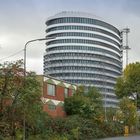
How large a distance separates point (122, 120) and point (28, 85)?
2096 inches

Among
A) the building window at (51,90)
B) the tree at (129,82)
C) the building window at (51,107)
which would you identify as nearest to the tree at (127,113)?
the tree at (129,82)

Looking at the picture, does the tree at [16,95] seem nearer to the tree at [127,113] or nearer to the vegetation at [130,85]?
the tree at [127,113]

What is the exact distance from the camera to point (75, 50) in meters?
185

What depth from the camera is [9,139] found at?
40094 mm

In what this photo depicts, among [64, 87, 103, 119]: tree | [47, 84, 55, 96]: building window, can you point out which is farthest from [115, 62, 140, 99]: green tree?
[47, 84, 55, 96]: building window

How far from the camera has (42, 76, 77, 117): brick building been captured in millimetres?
74250

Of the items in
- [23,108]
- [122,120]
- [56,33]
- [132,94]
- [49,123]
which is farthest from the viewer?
[56,33]

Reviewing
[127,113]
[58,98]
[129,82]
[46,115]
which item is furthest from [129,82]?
[46,115]

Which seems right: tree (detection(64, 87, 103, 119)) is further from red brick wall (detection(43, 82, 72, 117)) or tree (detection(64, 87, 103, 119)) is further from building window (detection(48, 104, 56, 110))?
building window (detection(48, 104, 56, 110))

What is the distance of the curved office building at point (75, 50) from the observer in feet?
600

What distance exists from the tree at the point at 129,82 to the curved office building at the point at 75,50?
262 feet

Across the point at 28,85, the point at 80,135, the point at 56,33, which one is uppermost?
the point at 56,33

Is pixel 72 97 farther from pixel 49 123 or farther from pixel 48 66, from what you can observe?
pixel 48 66

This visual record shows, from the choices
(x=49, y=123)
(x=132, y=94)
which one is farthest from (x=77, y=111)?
(x=132, y=94)
